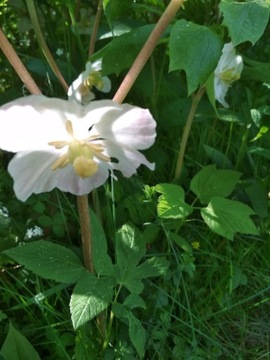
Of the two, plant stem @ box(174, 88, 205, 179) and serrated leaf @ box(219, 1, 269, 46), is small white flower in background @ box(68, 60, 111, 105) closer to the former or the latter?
plant stem @ box(174, 88, 205, 179)

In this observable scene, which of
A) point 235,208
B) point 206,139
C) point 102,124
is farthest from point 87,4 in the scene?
point 102,124

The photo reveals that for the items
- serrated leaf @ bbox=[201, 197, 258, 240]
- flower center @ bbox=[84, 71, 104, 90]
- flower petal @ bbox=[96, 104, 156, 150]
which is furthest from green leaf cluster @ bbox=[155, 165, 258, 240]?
flower petal @ bbox=[96, 104, 156, 150]

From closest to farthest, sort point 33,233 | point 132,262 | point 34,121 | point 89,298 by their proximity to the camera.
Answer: point 34,121, point 89,298, point 132,262, point 33,233

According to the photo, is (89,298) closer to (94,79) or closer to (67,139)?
(67,139)

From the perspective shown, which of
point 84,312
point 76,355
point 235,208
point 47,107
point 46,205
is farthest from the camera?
point 46,205

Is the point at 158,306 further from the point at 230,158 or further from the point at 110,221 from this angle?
the point at 230,158

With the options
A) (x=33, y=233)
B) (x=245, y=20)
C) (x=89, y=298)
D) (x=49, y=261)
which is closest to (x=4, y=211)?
(x=33, y=233)
